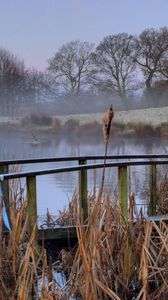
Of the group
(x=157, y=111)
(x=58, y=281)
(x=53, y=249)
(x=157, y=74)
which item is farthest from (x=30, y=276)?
(x=157, y=74)

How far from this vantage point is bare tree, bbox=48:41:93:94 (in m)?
40.8

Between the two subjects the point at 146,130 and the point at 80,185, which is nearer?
the point at 80,185

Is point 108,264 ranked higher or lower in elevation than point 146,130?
lower

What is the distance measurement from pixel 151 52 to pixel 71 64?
6.47m

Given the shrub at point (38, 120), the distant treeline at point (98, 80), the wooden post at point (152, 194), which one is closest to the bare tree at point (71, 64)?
the distant treeline at point (98, 80)

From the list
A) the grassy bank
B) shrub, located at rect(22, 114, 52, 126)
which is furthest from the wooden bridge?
shrub, located at rect(22, 114, 52, 126)

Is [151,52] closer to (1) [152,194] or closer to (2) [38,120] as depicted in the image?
(2) [38,120]

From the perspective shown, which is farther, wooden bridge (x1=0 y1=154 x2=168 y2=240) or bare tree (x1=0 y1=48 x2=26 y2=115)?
bare tree (x1=0 y1=48 x2=26 y2=115)

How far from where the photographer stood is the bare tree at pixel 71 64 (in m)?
40.8

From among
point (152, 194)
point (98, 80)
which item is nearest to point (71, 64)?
point (98, 80)

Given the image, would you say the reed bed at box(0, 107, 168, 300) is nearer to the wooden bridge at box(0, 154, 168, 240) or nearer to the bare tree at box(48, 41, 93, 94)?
the wooden bridge at box(0, 154, 168, 240)

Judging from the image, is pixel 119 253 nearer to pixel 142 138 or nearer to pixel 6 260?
pixel 6 260

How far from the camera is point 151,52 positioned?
1553 inches

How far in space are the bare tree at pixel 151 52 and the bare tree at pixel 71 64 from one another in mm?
4142
